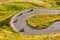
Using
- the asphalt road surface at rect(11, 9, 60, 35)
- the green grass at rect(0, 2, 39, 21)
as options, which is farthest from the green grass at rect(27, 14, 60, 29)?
the green grass at rect(0, 2, 39, 21)

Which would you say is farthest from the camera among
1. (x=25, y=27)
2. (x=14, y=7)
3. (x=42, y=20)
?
(x=14, y=7)

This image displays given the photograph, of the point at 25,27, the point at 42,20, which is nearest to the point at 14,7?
the point at 42,20

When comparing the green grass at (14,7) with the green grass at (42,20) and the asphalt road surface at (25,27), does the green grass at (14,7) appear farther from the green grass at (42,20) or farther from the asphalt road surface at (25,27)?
the green grass at (42,20)

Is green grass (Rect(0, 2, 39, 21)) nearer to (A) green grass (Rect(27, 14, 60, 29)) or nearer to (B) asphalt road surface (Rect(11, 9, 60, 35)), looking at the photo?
(B) asphalt road surface (Rect(11, 9, 60, 35))

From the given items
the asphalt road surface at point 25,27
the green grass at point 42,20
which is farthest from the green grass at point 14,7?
the green grass at point 42,20

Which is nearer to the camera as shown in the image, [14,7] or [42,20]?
[42,20]

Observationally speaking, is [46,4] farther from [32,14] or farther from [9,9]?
[32,14]

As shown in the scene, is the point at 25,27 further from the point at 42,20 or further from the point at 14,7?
the point at 14,7

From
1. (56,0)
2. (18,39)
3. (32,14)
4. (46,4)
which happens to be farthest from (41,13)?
(56,0)
